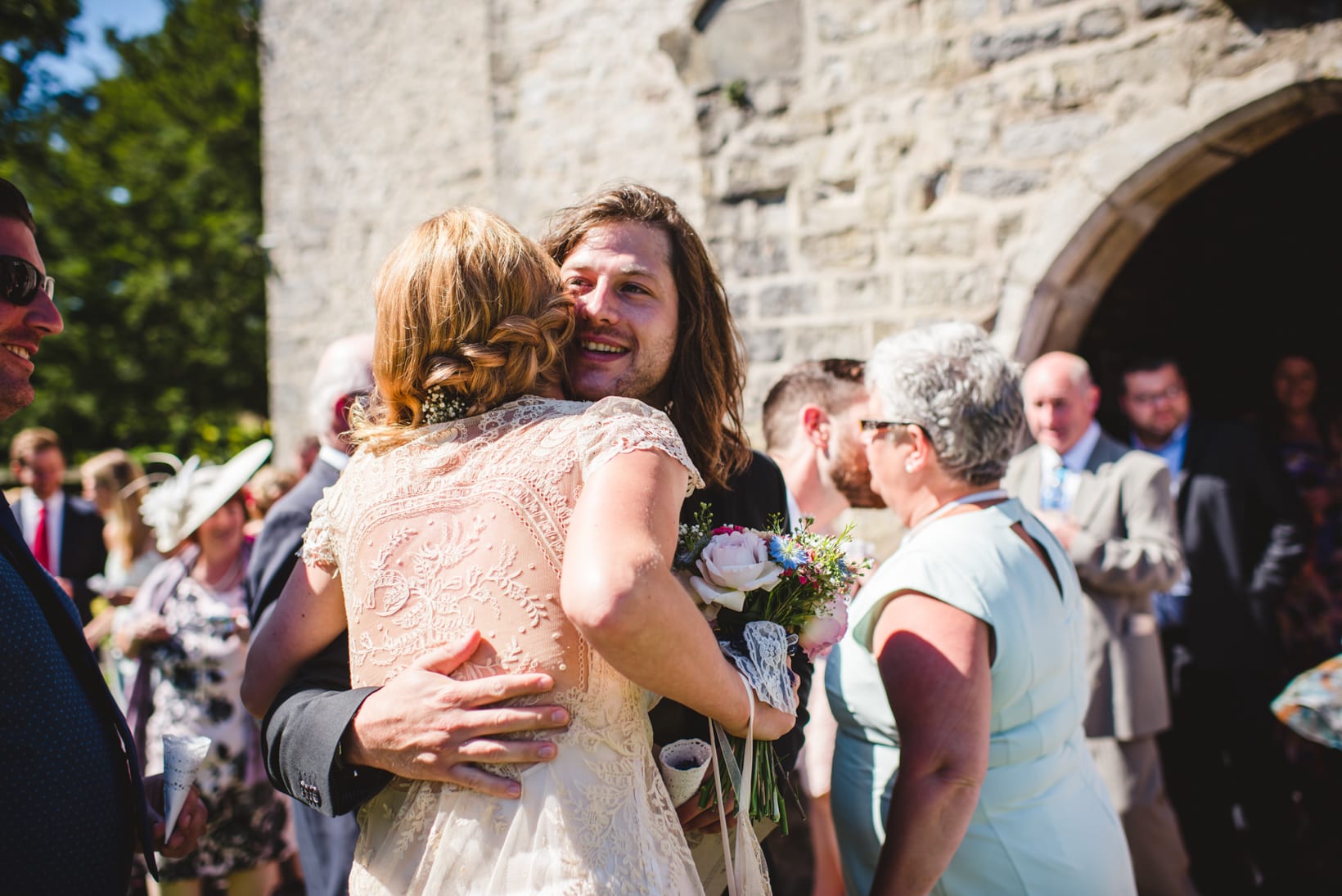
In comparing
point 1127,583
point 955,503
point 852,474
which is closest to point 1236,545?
point 1127,583

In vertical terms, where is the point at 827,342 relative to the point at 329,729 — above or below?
above

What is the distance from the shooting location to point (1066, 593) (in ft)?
6.86

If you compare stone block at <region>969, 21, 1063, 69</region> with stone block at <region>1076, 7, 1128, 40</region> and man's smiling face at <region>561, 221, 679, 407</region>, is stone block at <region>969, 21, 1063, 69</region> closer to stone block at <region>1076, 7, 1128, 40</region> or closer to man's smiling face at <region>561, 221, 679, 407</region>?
stone block at <region>1076, 7, 1128, 40</region>

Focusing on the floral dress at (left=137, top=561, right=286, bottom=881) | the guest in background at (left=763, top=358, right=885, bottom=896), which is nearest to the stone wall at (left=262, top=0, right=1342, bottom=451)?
the guest in background at (left=763, top=358, right=885, bottom=896)

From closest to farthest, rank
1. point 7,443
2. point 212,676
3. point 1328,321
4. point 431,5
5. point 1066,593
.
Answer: point 1066,593 < point 212,676 < point 1328,321 < point 431,5 < point 7,443

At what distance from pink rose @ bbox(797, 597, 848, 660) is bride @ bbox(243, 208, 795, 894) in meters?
0.20

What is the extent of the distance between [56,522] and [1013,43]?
245 inches

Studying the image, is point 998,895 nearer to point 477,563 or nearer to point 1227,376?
point 477,563

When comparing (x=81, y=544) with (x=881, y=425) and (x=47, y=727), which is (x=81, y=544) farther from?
(x=881, y=425)

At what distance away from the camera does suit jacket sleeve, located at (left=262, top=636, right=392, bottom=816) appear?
58.2 inches

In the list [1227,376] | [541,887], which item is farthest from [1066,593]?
[1227,376]

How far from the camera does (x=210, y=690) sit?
12.1 feet

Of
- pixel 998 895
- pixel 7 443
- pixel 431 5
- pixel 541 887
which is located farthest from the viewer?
pixel 7 443

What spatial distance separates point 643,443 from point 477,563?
314 millimetres
